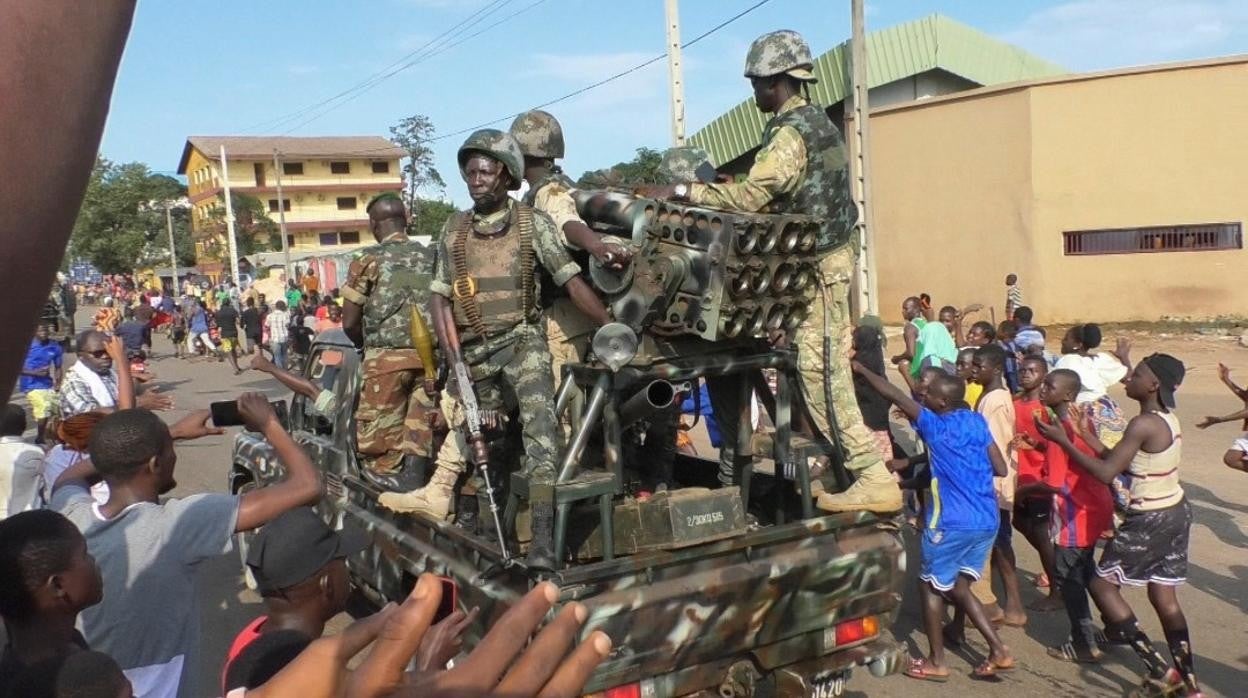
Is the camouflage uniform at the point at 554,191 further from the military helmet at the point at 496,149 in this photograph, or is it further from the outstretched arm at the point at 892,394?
the outstretched arm at the point at 892,394

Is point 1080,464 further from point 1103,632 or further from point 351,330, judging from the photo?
point 351,330

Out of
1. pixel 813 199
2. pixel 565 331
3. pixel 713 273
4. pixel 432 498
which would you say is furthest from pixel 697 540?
pixel 813 199

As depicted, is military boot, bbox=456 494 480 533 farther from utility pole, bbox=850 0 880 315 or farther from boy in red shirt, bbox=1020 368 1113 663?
utility pole, bbox=850 0 880 315

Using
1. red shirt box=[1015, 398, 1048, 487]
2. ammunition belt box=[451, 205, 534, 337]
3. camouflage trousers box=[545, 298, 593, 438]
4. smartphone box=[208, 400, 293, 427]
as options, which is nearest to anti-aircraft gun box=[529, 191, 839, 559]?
ammunition belt box=[451, 205, 534, 337]

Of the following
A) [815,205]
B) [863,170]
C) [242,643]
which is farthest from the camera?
[863,170]

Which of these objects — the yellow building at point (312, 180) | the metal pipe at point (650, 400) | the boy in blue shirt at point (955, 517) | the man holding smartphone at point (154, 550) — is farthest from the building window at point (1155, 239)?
the yellow building at point (312, 180)

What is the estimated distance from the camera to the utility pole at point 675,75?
41.4 ft

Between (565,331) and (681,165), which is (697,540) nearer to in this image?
(565,331)

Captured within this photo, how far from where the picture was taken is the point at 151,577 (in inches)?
110

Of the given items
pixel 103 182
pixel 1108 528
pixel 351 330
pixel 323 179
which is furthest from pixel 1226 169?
pixel 323 179

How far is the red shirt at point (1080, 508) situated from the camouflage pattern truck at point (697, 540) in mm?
1452

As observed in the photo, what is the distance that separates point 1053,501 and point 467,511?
10.6ft

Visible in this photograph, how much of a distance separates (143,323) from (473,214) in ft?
43.4

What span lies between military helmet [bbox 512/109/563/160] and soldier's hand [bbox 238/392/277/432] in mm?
2222
